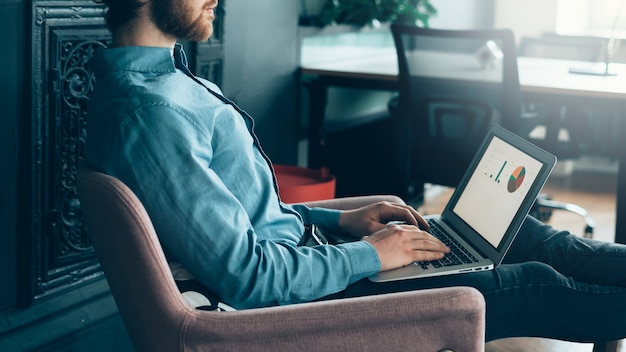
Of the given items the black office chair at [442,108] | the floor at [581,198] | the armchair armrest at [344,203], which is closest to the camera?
the armchair armrest at [344,203]

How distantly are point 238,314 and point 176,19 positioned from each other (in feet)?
1.81

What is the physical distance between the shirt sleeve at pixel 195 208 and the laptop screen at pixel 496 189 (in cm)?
45

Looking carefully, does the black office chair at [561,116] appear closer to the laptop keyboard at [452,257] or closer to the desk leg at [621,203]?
the desk leg at [621,203]

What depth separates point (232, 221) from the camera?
127 cm

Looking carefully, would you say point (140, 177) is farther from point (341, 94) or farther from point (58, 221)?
point (341, 94)

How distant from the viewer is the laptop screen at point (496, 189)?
1519mm

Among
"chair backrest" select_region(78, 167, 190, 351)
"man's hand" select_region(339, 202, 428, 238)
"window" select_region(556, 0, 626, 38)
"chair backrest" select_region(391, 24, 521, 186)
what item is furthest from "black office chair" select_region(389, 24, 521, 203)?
"window" select_region(556, 0, 626, 38)

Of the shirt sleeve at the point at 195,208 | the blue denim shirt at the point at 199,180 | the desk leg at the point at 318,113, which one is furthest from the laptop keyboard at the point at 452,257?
the desk leg at the point at 318,113

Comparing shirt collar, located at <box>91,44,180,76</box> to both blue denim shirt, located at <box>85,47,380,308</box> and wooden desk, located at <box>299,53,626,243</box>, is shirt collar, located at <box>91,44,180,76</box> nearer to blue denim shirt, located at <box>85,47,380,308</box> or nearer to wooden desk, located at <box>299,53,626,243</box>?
blue denim shirt, located at <box>85,47,380,308</box>

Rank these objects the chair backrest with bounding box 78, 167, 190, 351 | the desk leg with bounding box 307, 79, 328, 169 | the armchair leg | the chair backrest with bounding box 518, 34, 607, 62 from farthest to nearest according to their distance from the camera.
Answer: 1. the chair backrest with bounding box 518, 34, 607, 62
2. the desk leg with bounding box 307, 79, 328, 169
3. the armchair leg
4. the chair backrest with bounding box 78, 167, 190, 351

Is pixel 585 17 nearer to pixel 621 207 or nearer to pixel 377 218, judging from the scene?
pixel 621 207

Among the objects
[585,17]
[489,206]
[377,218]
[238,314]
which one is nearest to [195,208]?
[238,314]

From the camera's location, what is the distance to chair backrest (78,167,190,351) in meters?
1.18

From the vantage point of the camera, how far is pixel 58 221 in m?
2.12
